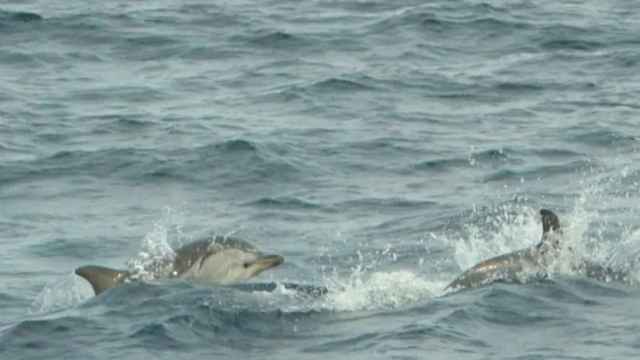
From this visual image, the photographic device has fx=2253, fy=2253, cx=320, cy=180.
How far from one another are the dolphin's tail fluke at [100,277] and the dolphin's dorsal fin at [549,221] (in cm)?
336

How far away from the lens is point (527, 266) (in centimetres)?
1800

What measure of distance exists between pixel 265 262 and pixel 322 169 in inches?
230

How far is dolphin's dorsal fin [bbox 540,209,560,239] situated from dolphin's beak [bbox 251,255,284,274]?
88.7 inches

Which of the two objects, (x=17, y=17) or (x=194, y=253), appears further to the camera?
(x=17, y=17)

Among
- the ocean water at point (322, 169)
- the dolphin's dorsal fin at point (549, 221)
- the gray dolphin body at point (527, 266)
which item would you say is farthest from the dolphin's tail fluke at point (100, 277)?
the dolphin's dorsal fin at point (549, 221)

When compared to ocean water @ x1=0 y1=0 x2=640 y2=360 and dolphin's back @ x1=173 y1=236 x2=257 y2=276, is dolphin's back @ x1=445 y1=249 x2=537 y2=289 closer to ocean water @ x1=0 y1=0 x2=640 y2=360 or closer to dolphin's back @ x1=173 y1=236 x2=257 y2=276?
ocean water @ x1=0 y1=0 x2=640 y2=360

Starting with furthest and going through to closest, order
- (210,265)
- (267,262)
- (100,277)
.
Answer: (267,262), (210,265), (100,277)

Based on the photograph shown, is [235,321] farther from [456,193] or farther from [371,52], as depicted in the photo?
[371,52]

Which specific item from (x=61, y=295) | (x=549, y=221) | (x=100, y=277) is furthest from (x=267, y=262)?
(x=549, y=221)

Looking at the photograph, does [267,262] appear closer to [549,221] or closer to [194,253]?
[194,253]

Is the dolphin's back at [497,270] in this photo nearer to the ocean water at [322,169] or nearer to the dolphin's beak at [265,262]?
the ocean water at [322,169]

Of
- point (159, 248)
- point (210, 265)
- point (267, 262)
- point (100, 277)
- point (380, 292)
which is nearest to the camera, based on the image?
point (380, 292)

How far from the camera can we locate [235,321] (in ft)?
55.1

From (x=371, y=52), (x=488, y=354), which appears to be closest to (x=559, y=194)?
(x=488, y=354)
